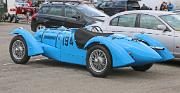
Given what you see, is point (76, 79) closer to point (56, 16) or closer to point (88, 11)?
point (88, 11)

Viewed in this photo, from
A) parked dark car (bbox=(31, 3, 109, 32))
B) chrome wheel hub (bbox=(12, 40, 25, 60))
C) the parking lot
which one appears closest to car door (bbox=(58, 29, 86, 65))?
the parking lot

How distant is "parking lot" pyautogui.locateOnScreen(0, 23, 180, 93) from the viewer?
789 cm

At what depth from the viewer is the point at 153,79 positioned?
903cm

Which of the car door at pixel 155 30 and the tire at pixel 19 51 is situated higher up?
the car door at pixel 155 30

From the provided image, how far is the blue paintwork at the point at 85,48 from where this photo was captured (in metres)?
8.77

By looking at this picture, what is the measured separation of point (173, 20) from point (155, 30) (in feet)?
2.11

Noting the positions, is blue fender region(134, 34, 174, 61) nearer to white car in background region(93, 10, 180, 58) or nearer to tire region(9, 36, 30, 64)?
white car in background region(93, 10, 180, 58)

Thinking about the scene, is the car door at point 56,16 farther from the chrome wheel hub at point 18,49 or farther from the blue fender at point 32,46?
the blue fender at point 32,46

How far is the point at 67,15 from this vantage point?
18.4 m

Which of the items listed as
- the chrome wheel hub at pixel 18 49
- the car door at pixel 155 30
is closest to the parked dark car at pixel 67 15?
the car door at pixel 155 30

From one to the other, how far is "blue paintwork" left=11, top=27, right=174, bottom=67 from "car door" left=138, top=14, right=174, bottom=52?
0.98m

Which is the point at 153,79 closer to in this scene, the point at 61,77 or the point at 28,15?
the point at 61,77

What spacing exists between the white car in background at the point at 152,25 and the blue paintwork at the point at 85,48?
100cm

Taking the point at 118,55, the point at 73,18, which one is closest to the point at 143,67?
the point at 118,55
